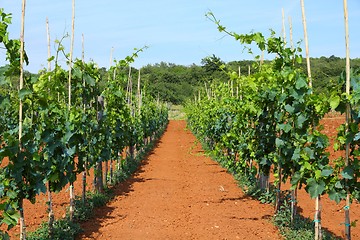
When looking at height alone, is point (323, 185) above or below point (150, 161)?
above

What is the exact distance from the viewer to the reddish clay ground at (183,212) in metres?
6.67

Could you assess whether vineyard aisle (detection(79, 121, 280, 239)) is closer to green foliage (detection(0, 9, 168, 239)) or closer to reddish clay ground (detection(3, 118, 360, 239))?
reddish clay ground (detection(3, 118, 360, 239))

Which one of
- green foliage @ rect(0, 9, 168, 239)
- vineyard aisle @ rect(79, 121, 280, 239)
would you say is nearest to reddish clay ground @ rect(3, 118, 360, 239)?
vineyard aisle @ rect(79, 121, 280, 239)

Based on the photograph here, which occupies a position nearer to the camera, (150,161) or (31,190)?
(31,190)

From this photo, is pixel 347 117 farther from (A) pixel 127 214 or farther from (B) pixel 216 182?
(B) pixel 216 182

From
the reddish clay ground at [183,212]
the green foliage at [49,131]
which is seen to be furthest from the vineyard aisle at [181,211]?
the green foliage at [49,131]

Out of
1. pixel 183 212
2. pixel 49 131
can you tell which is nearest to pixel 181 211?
pixel 183 212

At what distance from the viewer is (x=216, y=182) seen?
36.7 ft

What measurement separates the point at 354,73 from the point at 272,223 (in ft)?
10.4

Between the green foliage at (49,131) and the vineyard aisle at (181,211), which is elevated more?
the green foliage at (49,131)

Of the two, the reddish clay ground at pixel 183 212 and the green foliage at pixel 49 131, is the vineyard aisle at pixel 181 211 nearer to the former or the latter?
the reddish clay ground at pixel 183 212

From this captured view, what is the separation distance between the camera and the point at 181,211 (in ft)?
26.3

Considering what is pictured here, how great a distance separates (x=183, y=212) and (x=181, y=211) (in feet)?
0.27

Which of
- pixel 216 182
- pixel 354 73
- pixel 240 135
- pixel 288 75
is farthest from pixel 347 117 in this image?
pixel 216 182
